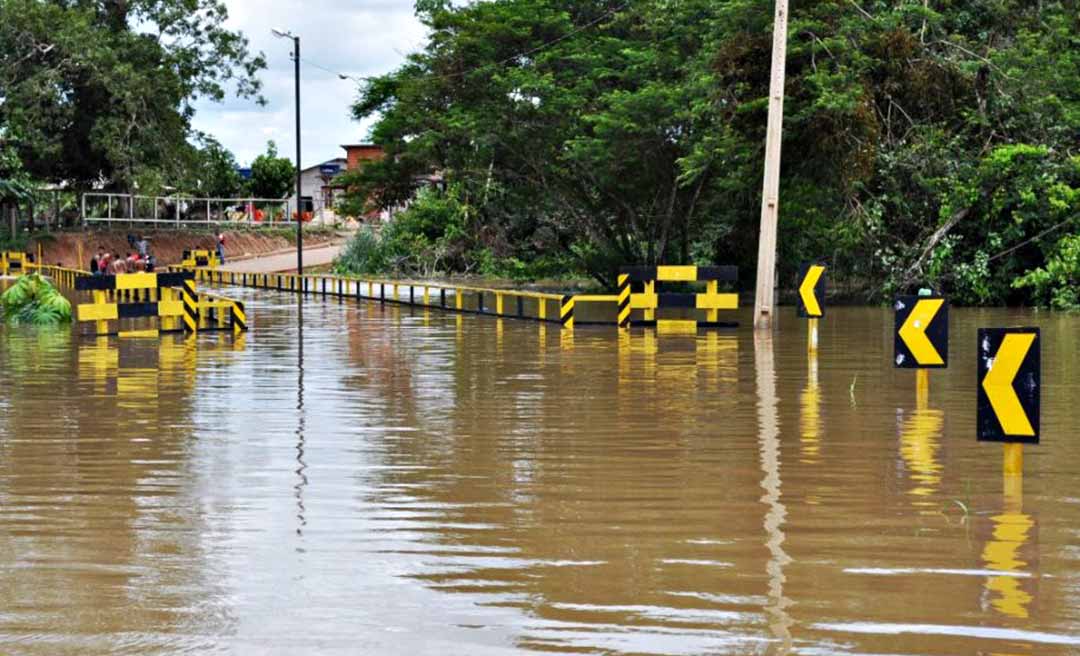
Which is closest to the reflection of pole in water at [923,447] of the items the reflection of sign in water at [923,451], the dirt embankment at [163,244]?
the reflection of sign in water at [923,451]

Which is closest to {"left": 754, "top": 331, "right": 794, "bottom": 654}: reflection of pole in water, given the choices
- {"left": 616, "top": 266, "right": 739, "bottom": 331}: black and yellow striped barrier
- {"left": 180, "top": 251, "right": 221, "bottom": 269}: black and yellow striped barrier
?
{"left": 616, "top": 266, "right": 739, "bottom": 331}: black and yellow striped barrier

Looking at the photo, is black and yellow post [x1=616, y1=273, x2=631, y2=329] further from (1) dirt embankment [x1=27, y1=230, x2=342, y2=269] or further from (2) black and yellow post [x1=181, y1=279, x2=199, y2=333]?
(1) dirt embankment [x1=27, y1=230, x2=342, y2=269]

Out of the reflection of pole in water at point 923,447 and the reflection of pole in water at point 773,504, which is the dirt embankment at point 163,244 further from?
the reflection of pole in water at point 923,447

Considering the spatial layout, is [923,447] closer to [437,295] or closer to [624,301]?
[624,301]

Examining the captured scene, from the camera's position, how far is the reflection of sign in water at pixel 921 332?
14.4m

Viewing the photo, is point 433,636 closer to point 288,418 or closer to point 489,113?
point 288,418

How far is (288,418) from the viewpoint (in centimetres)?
1419

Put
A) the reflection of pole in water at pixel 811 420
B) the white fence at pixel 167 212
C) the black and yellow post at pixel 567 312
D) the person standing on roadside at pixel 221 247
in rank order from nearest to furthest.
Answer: the reflection of pole in water at pixel 811 420 → the black and yellow post at pixel 567 312 → the person standing on roadside at pixel 221 247 → the white fence at pixel 167 212

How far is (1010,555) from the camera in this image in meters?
7.86

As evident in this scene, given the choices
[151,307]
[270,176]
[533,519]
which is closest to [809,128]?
[151,307]

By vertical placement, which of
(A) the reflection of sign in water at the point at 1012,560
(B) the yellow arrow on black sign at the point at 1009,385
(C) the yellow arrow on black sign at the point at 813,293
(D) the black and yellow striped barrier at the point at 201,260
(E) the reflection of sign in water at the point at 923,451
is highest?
(D) the black and yellow striped barrier at the point at 201,260

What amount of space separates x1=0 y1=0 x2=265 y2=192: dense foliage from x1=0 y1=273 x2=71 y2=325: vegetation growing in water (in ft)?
113

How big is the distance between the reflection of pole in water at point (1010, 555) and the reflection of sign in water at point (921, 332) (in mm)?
4578

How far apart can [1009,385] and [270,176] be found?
351 ft
